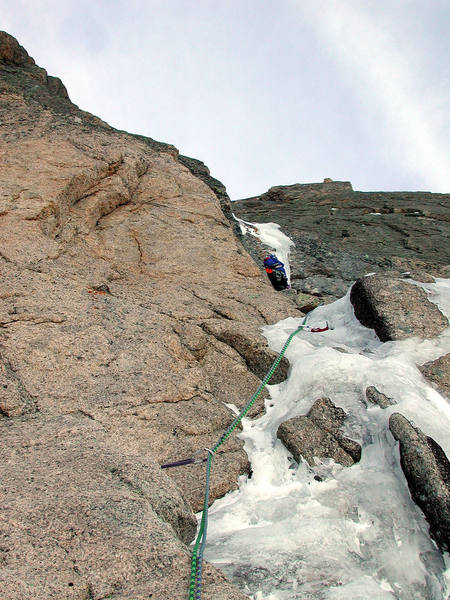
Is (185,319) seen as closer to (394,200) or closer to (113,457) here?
(113,457)

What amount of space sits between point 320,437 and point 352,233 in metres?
9.40

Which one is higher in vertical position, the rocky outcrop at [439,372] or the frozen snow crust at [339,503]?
the rocky outcrop at [439,372]

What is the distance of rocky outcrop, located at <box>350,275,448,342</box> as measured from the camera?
5.99 meters

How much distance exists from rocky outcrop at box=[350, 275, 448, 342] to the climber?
2.75 metres

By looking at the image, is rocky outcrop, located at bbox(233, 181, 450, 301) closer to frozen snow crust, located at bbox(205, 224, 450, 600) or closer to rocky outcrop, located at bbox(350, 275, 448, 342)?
rocky outcrop, located at bbox(350, 275, 448, 342)

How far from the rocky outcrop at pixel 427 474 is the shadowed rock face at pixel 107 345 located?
1.43m

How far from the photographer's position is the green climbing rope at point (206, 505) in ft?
8.05

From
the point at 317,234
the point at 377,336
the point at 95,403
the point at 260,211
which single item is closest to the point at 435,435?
the point at 377,336

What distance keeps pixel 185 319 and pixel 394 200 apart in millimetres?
12721

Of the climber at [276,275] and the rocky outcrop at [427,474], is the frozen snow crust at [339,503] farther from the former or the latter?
the climber at [276,275]

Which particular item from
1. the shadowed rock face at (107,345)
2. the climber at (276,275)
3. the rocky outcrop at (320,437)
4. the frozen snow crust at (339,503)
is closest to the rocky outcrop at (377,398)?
the frozen snow crust at (339,503)

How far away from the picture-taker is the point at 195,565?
2.57m

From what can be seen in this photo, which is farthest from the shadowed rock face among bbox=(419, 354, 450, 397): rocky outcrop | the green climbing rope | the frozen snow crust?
bbox=(419, 354, 450, 397): rocky outcrop

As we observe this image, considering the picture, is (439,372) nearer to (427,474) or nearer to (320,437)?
(320,437)
